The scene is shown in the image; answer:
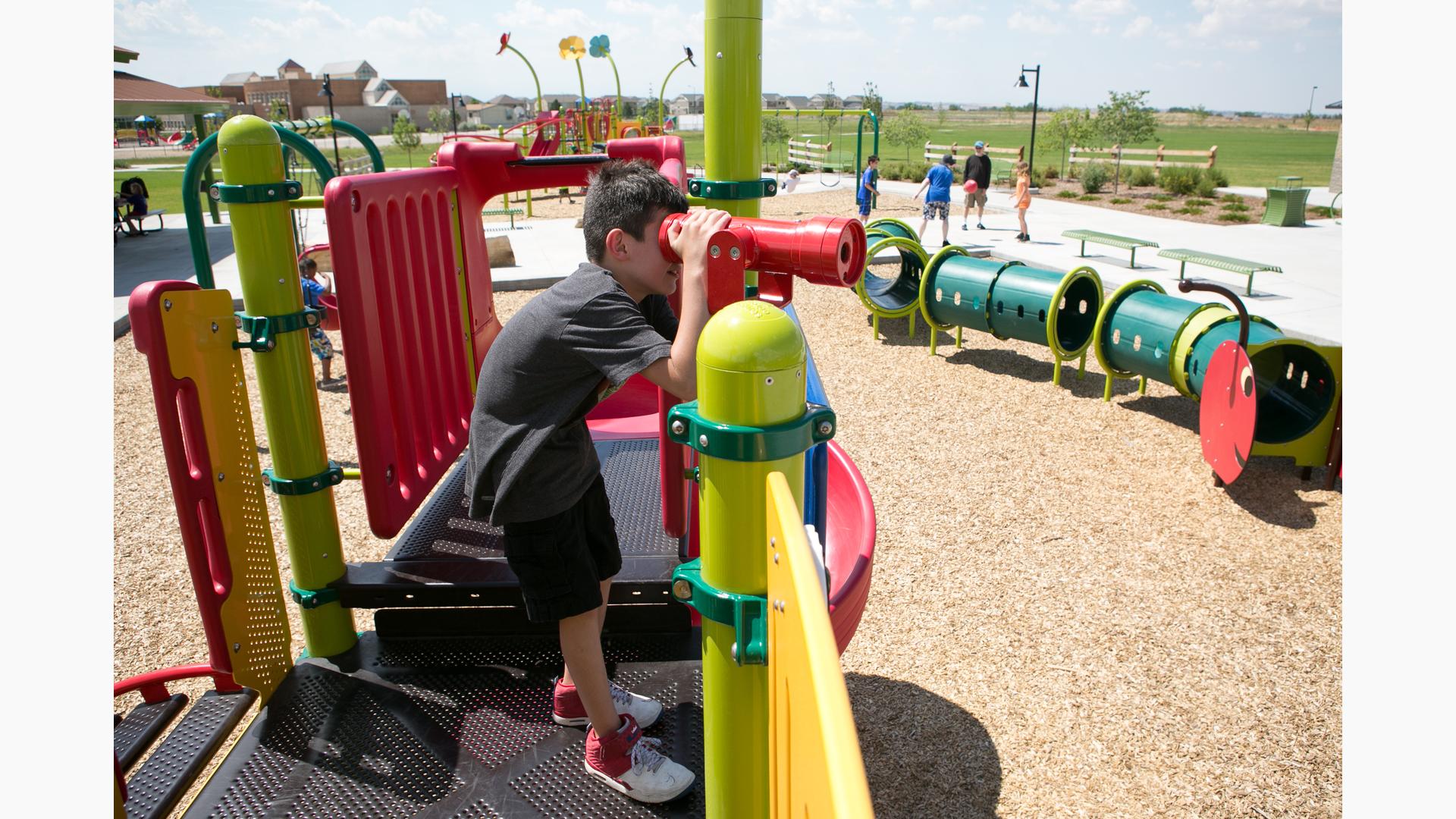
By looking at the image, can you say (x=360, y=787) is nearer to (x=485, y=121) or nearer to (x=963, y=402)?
(x=963, y=402)

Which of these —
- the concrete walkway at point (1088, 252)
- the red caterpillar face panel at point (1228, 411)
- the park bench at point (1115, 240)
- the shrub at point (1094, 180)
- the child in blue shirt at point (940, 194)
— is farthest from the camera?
the shrub at point (1094, 180)

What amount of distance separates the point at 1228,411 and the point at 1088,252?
27.4 ft

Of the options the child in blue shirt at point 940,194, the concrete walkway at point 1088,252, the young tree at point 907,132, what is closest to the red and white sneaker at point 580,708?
the concrete walkway at point 1088,252

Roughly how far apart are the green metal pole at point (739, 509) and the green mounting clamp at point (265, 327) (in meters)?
1.54

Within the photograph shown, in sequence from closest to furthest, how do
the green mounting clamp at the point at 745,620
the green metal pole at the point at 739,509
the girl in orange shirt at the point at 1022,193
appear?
the green metal pole at the point at 739,509 → the green mounting clamp at the point at 745,620 → the girl in orange shirt at the point at 1022,193

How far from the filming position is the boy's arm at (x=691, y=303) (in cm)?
162

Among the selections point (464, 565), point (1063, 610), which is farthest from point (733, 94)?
point (1063, 610)

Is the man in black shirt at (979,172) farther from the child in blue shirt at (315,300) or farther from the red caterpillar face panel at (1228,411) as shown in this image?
the child in blue shirt at (315,300)

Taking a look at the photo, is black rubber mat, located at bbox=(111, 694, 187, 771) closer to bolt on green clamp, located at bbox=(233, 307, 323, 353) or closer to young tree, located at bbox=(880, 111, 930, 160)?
bolt on green clamp, located at bbox=(233, 307, 323, 353)

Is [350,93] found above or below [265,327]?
above

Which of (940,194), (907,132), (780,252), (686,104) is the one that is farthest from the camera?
(686,104)

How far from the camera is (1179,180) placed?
848 inches

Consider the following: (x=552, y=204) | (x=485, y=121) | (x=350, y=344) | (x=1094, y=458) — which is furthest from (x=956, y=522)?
(x=485, y=121)

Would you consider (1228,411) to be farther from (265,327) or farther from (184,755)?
(184,755)
